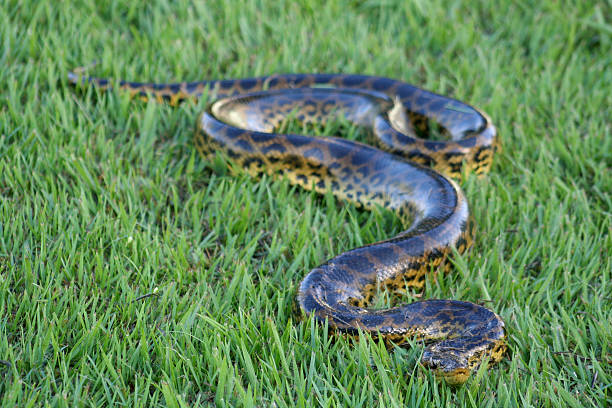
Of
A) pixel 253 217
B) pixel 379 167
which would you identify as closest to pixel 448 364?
pixel 253 217

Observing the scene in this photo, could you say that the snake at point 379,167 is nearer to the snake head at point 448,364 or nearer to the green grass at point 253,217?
the snake head at point 448,364

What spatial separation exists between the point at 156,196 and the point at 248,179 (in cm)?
76

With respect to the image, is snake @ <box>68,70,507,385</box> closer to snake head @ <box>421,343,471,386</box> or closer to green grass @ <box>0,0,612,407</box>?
snake head @ <box>421,343,471,386</box>

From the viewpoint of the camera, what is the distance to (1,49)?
261 inches

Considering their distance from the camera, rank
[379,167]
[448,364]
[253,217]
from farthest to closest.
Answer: [379,167] → [253,217] → [448,364]

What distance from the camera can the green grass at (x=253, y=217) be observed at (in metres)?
3.55

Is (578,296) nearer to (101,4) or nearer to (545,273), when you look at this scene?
(545,273)

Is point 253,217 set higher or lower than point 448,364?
lower

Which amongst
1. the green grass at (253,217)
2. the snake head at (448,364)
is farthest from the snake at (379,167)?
the green grass at (253,217)

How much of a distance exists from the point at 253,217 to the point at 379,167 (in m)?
1.18

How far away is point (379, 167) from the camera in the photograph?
5.57m

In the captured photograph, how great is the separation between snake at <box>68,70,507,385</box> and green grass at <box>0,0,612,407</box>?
0.14 metres

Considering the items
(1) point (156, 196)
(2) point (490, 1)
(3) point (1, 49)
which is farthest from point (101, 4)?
(2) point (490, 1)

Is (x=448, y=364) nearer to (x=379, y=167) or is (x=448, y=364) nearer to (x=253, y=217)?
(x=253, y=217)
